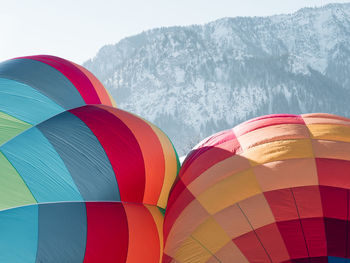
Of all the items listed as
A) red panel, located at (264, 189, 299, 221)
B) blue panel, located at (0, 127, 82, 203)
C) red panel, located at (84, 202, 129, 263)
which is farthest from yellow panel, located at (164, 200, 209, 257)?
blue panel, located at (0, 127, 82, 203)

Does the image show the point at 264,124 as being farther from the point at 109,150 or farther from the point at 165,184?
the point at 109,150

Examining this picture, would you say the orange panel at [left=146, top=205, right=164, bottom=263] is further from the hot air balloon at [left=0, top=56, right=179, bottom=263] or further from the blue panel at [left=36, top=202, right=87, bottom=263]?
the blue panel at [left=36, top=202, right=87, bottom=263]

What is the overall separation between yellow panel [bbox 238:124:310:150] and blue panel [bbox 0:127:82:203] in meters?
1.43

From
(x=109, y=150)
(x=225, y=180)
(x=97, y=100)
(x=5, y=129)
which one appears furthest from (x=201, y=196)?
(x=97, y=100)

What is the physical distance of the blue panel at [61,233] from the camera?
2601 mm

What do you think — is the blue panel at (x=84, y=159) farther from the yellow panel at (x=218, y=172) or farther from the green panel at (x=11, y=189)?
the yellow panel at (x=218, y=172)

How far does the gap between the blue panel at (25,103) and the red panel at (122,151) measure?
0.25 meters

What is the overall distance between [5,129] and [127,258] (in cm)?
134

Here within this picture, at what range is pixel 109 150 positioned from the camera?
3.30 meters

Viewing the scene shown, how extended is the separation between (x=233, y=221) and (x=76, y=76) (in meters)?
2.44

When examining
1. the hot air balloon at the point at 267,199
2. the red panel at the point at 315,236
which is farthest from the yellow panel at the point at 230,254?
the red panel at the point at 315,236

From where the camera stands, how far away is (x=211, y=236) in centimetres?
274

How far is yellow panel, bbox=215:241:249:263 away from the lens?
8.38ft

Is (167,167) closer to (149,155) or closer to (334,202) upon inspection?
(149,155)
